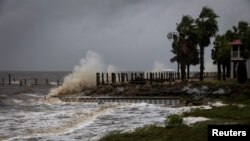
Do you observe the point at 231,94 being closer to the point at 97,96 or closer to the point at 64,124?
the point at 97,96

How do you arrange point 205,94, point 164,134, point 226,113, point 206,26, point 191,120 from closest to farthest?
1. point 164,134
2. point 191,120
3. point 226,113
4. point 205,94
5. point 206,26

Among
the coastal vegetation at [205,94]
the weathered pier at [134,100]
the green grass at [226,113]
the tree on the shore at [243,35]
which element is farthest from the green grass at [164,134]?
the tree on the shore at [243,35]

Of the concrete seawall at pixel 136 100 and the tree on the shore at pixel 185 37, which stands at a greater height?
the tree on the shore at pixel 185 37

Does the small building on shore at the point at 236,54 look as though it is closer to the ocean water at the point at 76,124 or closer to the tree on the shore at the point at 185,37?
the tree on the shore at the point at 185,37

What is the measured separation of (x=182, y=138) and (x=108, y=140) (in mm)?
3507

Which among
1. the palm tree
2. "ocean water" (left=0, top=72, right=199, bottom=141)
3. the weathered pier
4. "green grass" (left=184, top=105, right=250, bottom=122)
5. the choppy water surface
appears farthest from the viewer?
the palm tree

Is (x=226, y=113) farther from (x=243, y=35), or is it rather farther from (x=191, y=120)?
(x=243, y=35)

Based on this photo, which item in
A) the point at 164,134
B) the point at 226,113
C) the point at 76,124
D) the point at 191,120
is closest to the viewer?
the point at 164,134

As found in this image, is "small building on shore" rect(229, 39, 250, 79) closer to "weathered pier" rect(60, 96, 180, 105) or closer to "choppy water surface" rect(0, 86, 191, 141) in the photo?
"weathered pier" rect(60, 96, 180, 105)

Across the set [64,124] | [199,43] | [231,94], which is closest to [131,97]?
[231,94]

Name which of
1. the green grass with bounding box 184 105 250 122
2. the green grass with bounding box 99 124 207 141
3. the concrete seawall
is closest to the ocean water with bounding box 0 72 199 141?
the green grass with bounding box 99 124 207 141

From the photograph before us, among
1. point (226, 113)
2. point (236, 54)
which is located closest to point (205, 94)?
point (236, 54)

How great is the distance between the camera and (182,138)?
60.8ft

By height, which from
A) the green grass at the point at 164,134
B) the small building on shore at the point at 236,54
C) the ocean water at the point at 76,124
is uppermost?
the small building on shore at the point at 236,54
